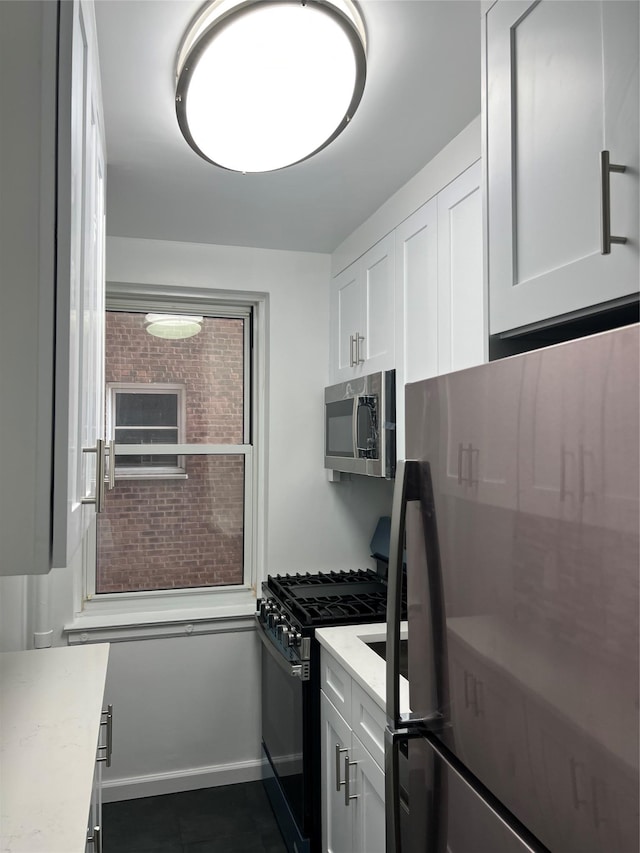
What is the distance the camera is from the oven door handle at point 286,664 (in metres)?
Result: 2.26

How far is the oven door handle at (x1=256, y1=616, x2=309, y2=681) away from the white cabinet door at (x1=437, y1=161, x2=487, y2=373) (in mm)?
1156

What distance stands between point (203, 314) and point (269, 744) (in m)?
2.00

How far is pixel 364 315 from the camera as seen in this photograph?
262cm

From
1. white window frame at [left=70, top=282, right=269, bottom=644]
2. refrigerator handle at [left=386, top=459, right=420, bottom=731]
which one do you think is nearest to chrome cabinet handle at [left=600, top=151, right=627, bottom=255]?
refrigerator handle at [left=386, top=459, right=420, bottom=731]

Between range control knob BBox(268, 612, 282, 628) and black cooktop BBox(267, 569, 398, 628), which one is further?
range control knob BBox(268, 612, 282, 628)

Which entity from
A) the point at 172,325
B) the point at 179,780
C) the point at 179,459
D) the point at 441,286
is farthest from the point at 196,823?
the point at 441,286

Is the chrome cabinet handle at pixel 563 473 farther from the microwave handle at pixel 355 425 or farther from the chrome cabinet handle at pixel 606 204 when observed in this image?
the microwave handle at pixel 355 425

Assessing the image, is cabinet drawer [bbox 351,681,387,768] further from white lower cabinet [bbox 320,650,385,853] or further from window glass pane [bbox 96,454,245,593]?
window glass pane [bbox 96,454,245,593]

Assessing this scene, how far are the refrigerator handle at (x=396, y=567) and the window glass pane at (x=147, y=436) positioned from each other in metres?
2.06

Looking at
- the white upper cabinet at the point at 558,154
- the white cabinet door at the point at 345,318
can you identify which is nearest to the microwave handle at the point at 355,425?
the white cabinet door at the point at 345,318

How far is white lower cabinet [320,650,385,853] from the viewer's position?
1.74m

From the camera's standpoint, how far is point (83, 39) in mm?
1111

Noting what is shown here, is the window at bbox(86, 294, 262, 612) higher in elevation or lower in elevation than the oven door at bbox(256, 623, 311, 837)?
higher

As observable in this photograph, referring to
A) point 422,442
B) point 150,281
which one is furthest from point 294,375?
point 422,442
